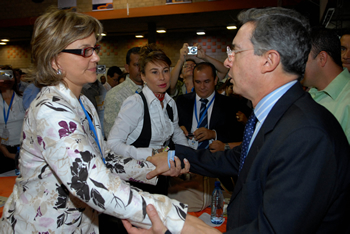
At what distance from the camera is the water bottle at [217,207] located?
174 centimetres

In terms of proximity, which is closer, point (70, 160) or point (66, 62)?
point (70, 160)

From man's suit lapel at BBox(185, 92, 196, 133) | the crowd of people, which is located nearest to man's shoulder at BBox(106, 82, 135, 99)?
man's suit lapel at BBox(185, 92, 196, 133)

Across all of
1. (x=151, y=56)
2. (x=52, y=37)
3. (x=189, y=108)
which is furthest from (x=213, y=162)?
(x=189, y=108)

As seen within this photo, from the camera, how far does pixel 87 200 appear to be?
3.33ft

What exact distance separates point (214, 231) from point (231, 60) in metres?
0.88

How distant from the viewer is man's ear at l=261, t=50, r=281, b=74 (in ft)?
3.85

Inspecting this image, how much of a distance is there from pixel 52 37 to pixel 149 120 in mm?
1281

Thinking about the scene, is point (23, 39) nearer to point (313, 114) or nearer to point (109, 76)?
point (109, 76)

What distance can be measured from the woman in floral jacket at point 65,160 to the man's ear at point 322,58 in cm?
172

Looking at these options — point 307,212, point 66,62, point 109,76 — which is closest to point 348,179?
point 307,212

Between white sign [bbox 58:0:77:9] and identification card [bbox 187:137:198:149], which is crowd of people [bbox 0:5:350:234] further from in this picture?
white sign [bbox 58:0:77:9]

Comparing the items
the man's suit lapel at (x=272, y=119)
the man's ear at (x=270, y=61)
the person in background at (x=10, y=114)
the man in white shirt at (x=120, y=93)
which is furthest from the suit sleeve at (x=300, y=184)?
the person in background at (x=10, y=114)

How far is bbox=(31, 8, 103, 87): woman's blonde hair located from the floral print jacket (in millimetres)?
85

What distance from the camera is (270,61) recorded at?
1.19 metres
